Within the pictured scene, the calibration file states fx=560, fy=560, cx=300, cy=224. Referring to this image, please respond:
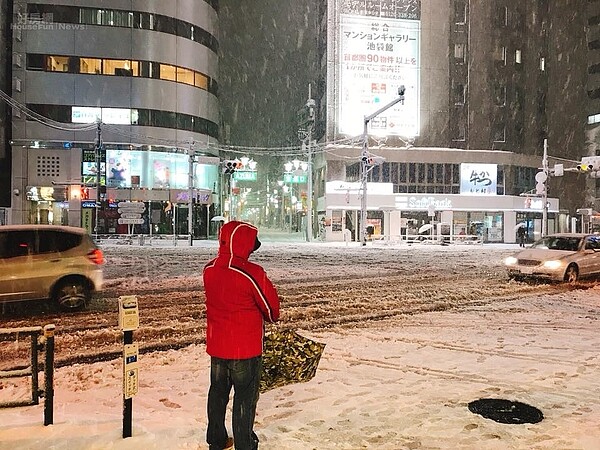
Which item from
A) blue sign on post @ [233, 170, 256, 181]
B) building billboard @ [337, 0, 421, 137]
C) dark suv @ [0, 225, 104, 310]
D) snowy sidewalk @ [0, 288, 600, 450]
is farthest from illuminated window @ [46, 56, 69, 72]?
Answer: snowy sidewalk @ [0, 288, 600, 450]

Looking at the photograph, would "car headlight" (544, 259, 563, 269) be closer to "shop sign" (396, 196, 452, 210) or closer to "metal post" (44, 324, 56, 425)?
"metal post" (44, 324, 56, 425)

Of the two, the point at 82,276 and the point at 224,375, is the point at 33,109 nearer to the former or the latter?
the point at 82,276

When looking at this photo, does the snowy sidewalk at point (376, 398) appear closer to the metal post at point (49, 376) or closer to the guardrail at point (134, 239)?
the metal post at point (49, 376)

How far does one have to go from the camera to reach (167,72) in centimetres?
4997

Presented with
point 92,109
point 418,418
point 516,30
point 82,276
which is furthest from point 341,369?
point 516,30

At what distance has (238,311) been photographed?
13.6 ft

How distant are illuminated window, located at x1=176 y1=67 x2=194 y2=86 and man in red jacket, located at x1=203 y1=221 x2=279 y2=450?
161ft

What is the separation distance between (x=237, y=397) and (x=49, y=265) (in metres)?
8.11

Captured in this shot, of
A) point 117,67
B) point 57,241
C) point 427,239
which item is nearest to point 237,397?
point 57,241

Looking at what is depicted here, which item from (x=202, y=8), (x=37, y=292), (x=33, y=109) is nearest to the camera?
(x=37, y=292)

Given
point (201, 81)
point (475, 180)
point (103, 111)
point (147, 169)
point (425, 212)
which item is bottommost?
point (425, 212)

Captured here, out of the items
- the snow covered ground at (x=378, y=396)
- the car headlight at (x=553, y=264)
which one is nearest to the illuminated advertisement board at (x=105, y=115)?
the car headlight at (x=553, y=264)

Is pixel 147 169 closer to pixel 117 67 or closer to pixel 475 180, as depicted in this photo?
pixel 117 67

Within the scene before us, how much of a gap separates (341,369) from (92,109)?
46.0 m
